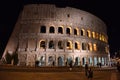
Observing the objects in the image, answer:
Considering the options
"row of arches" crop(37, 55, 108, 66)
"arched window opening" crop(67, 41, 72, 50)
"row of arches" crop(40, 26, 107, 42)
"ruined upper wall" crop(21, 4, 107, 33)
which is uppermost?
"ruined upper wall" crop(21, 4, 107, 33)

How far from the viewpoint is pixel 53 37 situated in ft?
132

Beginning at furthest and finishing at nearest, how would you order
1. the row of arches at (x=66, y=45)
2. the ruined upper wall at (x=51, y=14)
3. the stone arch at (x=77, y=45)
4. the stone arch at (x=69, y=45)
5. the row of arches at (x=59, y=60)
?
the stone arch at (x=77, y=45), the stone arch at (x=69, y=45), the ruined upper wall at (x=51, y=14), the row of arches at (x=66, y=45), the row of arches at (x=59, y=60)

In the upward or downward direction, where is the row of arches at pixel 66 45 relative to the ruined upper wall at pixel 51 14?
downward

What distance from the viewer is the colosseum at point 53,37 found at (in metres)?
38.7

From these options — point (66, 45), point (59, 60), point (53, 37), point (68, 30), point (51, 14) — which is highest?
point (51, 14)

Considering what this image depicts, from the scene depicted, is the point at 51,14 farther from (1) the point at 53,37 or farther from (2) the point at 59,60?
(2) the point at 59,60

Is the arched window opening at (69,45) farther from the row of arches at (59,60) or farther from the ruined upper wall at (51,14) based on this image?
the ruined upper wall at (51,14)

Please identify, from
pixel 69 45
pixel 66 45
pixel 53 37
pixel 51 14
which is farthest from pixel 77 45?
pixel 51 14

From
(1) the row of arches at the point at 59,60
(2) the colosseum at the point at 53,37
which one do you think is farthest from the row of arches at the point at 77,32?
(1) the row of arches at the point at 59,60

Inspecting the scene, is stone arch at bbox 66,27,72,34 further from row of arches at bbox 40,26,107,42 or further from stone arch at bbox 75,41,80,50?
stone arch at bbox 75,41,80,50

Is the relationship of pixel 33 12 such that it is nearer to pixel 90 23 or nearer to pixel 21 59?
pixel 21 59

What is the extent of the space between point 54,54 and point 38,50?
325 centimetres

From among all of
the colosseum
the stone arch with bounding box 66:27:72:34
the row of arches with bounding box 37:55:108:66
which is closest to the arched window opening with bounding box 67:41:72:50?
the colosseum

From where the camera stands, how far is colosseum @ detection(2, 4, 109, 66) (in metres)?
38.7
